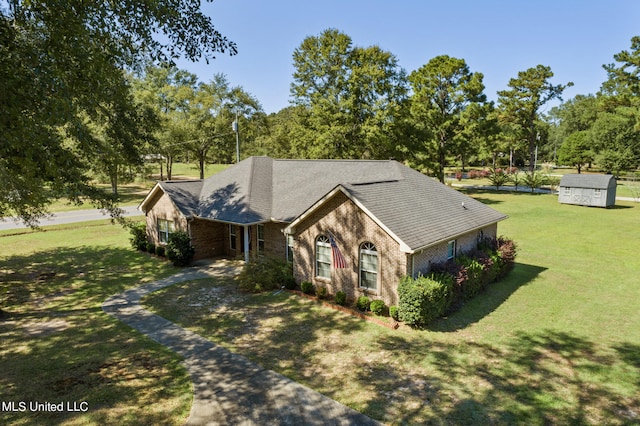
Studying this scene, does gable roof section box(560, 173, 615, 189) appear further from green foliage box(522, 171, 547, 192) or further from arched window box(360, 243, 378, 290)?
arched window box(360, 243, 378, 290)

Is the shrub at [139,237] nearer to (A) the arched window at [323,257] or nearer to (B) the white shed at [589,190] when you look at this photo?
(A) the arched window at [323,257]

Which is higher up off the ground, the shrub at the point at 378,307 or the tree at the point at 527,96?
the tree at the point at 527,96

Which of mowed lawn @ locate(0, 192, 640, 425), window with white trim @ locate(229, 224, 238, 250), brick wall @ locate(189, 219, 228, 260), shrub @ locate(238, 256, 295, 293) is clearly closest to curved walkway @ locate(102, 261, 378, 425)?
mowed lawn @ locate(0, 192, 640, 425)

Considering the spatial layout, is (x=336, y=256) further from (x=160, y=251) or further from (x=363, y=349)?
(x=160, y=251)

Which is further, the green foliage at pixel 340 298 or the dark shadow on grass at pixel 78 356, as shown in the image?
the green foliage at pixel 340 298

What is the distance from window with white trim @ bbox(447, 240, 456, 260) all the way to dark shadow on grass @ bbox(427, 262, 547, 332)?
6.67 ft

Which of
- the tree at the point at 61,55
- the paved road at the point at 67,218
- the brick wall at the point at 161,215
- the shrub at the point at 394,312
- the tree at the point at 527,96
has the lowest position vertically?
the shrub at the point at 394,312

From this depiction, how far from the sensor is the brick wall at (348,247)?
14555mm

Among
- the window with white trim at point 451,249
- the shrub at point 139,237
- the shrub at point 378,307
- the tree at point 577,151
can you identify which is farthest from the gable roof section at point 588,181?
the shrub at point 139,237

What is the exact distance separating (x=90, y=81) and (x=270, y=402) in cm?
953

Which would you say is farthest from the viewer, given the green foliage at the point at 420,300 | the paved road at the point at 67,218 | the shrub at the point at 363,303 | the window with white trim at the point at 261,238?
the paved road at the point at 67,218

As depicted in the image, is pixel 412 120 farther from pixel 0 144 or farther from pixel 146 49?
pixel 0 144

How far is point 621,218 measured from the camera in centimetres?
3556

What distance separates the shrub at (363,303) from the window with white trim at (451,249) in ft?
15.3
